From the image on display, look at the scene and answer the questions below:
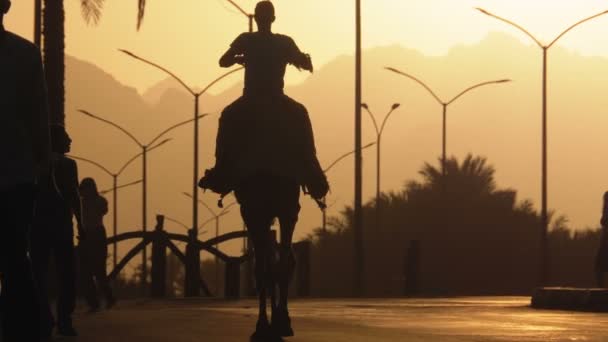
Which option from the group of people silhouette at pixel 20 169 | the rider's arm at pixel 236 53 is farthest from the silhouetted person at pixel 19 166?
the rider's arm at pixel 236 53

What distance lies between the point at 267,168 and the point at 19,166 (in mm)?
3771

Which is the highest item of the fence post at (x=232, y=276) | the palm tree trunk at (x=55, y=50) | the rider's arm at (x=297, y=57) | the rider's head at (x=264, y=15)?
the palm tree trunk at (x=55, y=50)

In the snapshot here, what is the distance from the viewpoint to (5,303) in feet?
25.6

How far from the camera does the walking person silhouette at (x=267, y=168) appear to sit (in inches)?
454

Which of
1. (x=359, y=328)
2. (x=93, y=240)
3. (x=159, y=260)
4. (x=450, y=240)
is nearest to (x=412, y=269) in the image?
(x=159, y=260)

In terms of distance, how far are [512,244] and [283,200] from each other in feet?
294

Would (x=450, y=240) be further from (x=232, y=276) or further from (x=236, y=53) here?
(x=236, y=53)

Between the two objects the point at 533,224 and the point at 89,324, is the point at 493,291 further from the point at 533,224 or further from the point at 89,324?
the point at 89,324

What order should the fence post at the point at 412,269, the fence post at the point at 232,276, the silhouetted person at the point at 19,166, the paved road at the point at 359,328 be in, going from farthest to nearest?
the fence post at the point at 412,269
the fence post at the point at 232,276
the paved road at the point at 359,328
the silhouetted person at the point at 19,166

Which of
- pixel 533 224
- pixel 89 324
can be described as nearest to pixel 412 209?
pixel 533 224

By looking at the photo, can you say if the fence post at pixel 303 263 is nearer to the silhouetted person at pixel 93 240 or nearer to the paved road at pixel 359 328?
→ the silhouetted person at pixel 93 240

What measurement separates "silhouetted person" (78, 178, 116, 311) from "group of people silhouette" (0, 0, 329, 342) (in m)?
6.23

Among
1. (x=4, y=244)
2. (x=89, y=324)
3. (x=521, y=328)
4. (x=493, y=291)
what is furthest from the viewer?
(x=493, y=291)

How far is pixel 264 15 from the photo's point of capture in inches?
482
